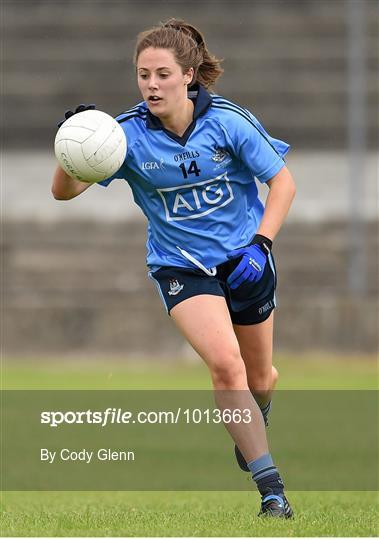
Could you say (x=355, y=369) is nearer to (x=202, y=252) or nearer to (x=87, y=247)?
(x=87, y=247)

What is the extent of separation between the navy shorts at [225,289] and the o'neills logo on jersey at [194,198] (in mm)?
252

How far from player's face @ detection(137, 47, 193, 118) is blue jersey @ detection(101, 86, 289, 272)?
165mm

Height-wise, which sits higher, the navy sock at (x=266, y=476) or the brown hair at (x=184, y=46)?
the brown hair at (x=184, y=46)

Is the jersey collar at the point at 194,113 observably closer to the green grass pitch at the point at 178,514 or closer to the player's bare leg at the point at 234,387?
the player's bare leg at the point at 234,387

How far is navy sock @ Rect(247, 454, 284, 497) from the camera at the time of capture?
5461 millimetres

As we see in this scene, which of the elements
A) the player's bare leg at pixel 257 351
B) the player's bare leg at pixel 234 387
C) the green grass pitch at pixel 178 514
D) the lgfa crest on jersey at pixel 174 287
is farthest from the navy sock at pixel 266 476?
the lgfa crest on jersey at pixel 174 287

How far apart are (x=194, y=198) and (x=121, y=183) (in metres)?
11.3

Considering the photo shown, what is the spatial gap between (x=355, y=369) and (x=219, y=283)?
771 centimetres

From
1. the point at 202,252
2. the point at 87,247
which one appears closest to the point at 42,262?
the point at 87,247

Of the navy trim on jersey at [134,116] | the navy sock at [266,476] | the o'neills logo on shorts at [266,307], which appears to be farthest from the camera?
the o'neills logo on shorts at [266,307]

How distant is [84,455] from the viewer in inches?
355

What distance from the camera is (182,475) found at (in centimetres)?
803

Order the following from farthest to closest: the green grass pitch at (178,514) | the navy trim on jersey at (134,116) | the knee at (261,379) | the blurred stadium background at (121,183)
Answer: the blurred stadium background at (121,183) → the knee at (261,379) → the navy trim on jersey at (134,116) → the green grass pitch at (178,514)

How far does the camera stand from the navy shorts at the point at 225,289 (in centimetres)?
576
